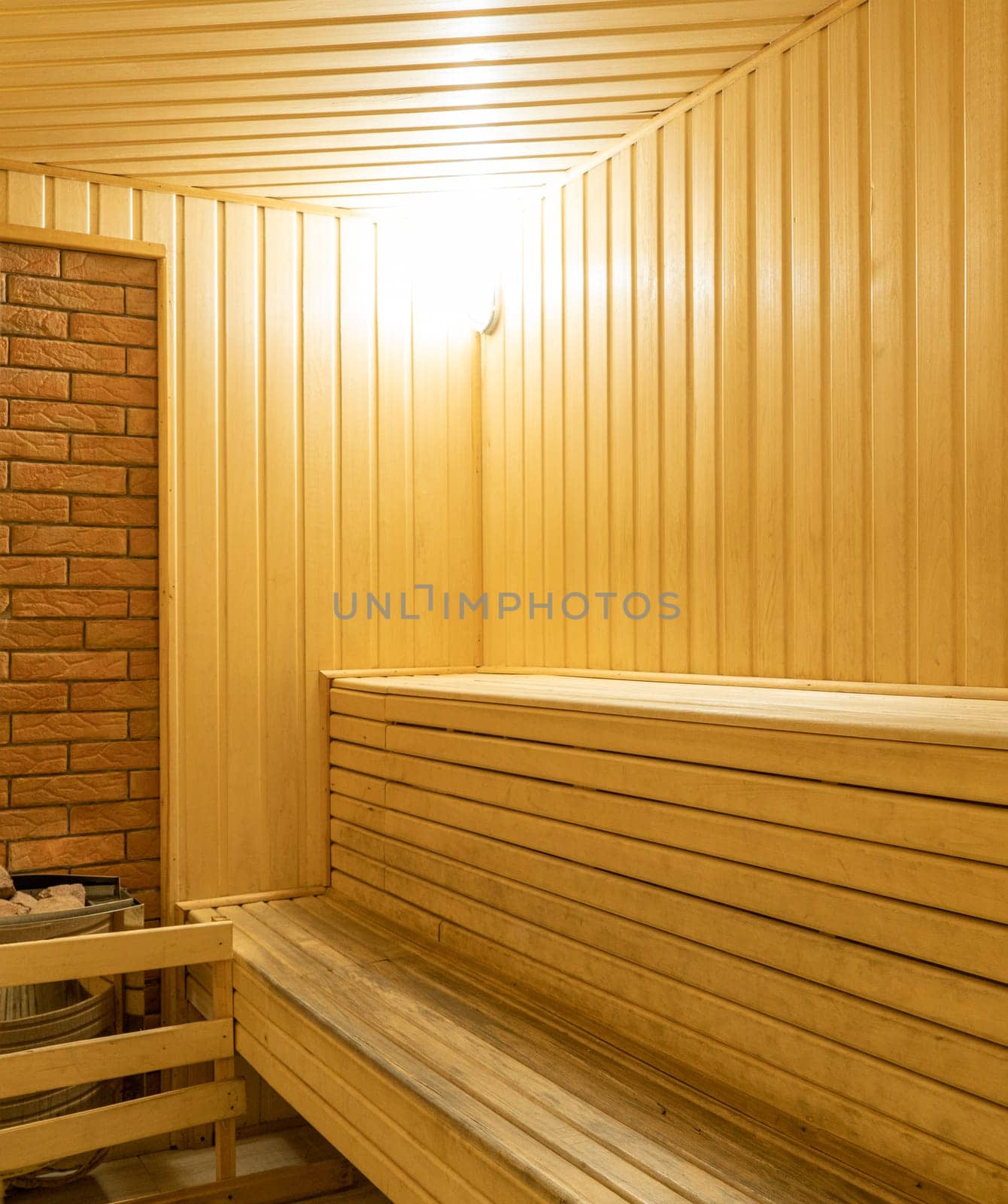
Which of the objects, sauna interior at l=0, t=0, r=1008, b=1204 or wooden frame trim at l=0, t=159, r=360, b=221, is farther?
wooden frame trim at l=0, t=159, r=360, b=221

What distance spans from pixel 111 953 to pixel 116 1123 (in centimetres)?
44

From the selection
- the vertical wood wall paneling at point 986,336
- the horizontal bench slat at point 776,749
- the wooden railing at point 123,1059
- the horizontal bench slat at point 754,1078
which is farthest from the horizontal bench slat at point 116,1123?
the vertical wood wall paneling at point 986,336

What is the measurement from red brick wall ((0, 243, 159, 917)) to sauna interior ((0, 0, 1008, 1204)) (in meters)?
0.02

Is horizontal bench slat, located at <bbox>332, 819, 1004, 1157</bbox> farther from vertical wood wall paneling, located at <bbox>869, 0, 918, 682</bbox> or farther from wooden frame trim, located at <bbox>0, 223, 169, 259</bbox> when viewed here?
wooden frame trim, located at <bbox>0, 223, 169, 259</bbox>

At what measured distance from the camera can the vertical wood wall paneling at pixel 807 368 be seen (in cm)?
Answer: 246

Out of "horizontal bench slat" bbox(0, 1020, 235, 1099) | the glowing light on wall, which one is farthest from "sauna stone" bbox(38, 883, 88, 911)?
the glowing light on wall

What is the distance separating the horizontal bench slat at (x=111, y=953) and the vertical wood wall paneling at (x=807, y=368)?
147 centimetres

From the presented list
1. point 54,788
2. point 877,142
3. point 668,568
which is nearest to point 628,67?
point 877,142

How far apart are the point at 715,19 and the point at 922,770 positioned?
2045 mm

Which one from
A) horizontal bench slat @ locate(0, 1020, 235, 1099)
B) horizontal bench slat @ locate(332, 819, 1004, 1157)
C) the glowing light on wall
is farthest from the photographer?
the glowing light on wall

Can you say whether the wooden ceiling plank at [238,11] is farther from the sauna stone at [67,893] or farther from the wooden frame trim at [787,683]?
the sauna stone at [67,893]

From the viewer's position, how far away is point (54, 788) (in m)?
3.70

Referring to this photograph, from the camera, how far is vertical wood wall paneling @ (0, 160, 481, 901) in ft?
12.8

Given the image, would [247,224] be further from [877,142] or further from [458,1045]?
[458,1045]
